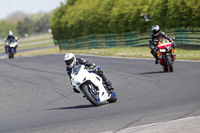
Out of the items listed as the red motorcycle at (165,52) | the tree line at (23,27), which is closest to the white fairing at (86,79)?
the red motorcycle at (165,52)

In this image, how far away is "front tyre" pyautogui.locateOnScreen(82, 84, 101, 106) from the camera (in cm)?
853

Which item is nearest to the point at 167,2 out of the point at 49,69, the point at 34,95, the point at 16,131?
the point at 49,69

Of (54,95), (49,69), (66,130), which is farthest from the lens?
(49,69)

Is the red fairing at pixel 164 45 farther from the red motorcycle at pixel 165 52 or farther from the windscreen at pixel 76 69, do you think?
the windscreen at pixel 76 69

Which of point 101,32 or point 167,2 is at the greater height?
point 167,2

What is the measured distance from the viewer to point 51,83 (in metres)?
15.3

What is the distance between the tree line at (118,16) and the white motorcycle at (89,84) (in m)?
14.2

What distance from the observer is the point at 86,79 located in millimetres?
8594

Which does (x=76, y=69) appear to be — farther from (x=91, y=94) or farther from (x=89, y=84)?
(x=91, y=94)

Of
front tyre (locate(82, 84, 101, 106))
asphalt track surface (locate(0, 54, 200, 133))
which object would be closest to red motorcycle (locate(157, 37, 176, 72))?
asphalt track surface (locate(0, 54, 200, 133))

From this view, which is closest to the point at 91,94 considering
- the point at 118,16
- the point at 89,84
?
the point at 89,84

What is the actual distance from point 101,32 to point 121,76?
66.9 ft

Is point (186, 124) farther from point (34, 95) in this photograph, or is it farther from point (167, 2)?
point (167, 2)

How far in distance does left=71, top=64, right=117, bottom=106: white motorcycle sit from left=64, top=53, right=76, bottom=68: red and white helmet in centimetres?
20
